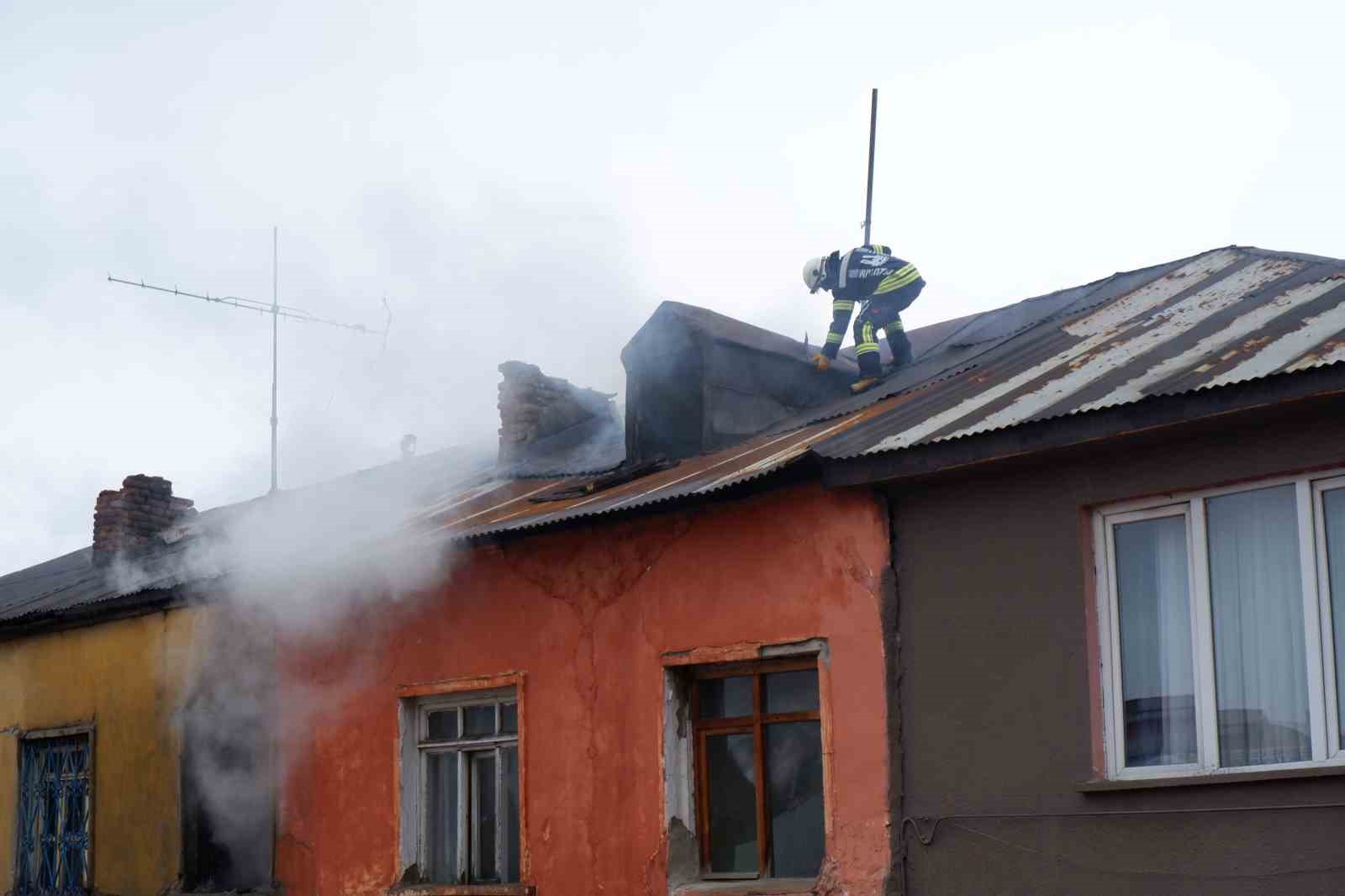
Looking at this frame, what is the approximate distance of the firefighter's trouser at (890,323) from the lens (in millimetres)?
15031

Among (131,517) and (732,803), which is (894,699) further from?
(131,517)

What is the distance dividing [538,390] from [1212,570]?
10.5 meters

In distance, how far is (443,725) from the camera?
13.6 m

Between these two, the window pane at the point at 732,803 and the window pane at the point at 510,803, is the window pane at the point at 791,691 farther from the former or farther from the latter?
the window pane at the point at 510,803

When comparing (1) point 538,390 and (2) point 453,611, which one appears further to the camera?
(1) point 538,390

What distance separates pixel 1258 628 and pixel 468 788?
650 cm

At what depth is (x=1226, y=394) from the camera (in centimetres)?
859

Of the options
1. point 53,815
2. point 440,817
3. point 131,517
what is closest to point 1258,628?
point 440,817

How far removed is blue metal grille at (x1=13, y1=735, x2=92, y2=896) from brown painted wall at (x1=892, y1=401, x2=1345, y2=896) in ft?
31.1

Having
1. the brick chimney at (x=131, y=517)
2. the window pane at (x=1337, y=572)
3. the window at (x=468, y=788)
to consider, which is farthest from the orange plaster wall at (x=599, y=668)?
the brick chimney at (x=131, y=517)

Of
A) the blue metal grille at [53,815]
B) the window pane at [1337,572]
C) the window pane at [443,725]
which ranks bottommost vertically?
the blue metal grille at [53,815]

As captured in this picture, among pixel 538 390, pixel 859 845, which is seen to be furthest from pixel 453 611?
pixel 538 390

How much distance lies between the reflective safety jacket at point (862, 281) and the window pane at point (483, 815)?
182 inches

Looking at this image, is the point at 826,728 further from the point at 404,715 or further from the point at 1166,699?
the point at 404,715
